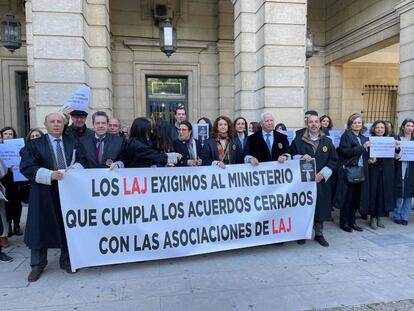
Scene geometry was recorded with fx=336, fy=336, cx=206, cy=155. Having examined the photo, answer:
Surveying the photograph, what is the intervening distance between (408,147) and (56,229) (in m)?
5.47

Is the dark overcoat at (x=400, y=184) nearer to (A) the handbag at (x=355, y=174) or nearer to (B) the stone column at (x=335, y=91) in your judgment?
(A) the handbag at (x=355, y=174)

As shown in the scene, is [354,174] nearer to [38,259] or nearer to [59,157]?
[59,157]

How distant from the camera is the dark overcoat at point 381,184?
5516 mm

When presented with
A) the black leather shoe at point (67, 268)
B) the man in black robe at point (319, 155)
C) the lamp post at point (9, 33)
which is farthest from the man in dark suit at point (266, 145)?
the lamp post at point (9, 33)

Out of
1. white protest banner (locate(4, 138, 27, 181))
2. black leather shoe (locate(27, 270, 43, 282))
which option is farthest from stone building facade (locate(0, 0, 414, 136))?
black leather shoe (locate(27, 270, 43, 282))

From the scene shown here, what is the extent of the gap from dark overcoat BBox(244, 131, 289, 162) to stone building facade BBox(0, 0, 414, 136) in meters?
2.40

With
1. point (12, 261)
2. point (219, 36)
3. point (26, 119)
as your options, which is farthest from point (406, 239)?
point (26, 119)

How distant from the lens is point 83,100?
168 inches

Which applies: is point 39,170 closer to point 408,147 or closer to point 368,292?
point 368,292

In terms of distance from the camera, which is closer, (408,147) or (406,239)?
(406,239)

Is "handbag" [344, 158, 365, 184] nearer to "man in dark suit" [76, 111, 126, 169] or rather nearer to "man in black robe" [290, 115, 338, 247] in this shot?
"man in black robe" [290, 115, 338, 247]

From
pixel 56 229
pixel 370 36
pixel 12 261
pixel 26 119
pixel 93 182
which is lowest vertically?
pixel 12 261

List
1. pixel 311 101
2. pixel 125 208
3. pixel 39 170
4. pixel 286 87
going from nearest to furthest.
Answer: pixel 39 170
pixel 125 208
pixel 286 87
pixel 311 101

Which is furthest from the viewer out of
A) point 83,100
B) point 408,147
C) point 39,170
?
point 408,147
